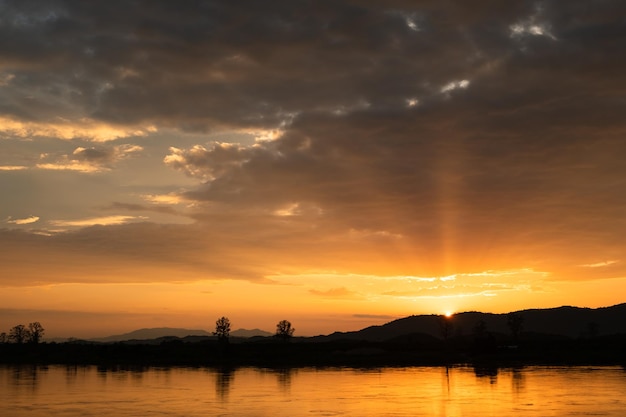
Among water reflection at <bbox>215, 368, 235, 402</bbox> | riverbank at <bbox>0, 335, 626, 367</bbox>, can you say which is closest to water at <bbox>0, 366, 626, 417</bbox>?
water reflection at <bbox>215, 368, 235, 402</bbox>

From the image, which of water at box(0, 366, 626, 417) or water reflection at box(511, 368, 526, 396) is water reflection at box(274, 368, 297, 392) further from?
water reflection at box(511, 368, 526, 396)

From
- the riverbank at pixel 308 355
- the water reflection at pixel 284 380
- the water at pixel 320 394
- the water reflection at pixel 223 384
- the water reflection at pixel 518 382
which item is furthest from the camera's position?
the riverbank at pixel 308 355

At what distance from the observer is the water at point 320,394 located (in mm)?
46531

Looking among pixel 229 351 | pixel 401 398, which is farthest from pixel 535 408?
pixel 229 351

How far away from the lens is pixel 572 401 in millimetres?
51188

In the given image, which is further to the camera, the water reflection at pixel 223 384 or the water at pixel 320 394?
the water reflection at pixel 223 384

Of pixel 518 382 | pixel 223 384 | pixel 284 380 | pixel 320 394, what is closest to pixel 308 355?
pixel 284 380

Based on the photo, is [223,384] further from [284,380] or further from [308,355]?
[308,355]

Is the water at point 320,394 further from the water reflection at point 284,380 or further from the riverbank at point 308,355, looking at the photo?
the riverbank at point 308,355

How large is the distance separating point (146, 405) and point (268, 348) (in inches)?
4083

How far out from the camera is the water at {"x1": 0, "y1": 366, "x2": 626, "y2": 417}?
4653 cm

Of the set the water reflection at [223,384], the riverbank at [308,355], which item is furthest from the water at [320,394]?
the riverbank at [308,355]

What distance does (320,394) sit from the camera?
5869 cm

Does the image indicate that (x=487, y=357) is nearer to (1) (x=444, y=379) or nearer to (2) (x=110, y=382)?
(1) (x=444, y=379)
